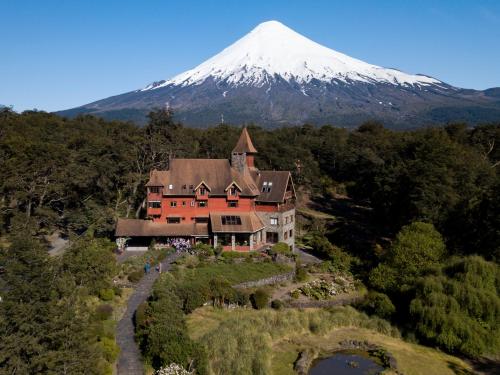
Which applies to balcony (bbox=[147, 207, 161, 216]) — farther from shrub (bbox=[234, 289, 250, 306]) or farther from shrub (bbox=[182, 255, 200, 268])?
shrub (bbox=[234, 289, 250, 306])

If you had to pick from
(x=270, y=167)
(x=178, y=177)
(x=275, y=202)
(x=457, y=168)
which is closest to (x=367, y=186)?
(x=270, y=167)

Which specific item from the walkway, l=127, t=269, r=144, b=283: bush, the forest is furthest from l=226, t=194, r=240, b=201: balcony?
l=127, t=269, r=144, b=283: bush

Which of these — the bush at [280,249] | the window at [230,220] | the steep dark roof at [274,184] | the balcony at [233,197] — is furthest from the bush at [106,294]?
the steep dark roof at [274,184]

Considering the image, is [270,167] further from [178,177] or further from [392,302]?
[392,302]

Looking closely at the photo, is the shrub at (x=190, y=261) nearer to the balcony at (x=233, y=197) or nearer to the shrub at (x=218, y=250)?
the shrub at (x=218, y=250)

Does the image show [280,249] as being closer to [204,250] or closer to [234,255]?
[234,255]

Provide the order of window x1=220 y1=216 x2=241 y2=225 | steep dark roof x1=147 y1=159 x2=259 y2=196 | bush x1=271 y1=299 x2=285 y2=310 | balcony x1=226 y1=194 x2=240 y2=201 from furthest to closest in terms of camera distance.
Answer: steep dark roof x1=147 y1=159 x2=259 y2=196
balcony x1=226 y1=194 x2=240 y2=201
window x1=220 y1=216 x2=241 y2=225
bush x1=271 y1=299 x2=285 y2=310

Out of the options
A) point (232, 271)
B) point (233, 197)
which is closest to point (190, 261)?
point (232, 271)
